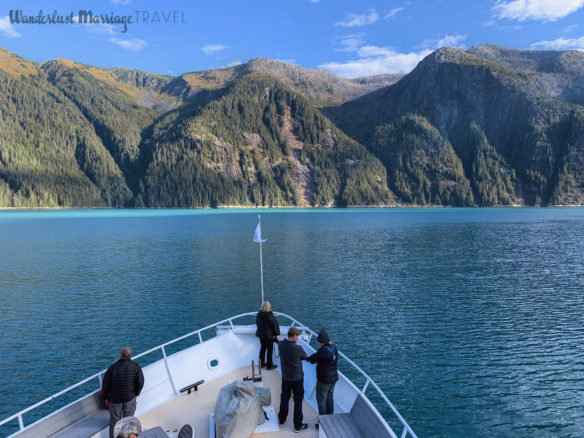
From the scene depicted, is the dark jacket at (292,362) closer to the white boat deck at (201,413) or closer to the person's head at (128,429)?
the white boat deck at (201,413)

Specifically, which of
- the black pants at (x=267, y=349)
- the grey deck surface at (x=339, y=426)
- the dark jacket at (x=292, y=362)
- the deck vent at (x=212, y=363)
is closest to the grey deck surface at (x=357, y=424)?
the grey deck surface at (x=339, y=426)

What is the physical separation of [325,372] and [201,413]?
389cm

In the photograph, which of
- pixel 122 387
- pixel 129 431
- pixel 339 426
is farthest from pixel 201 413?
pixel 129 431

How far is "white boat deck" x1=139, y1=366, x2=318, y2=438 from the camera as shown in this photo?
10.5 m

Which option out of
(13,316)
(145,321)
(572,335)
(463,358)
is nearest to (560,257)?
(572,335)

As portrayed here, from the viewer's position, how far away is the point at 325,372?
35.2 feet

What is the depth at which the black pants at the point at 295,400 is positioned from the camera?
10.5m

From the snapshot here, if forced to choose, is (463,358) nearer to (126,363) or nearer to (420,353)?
(420,353)

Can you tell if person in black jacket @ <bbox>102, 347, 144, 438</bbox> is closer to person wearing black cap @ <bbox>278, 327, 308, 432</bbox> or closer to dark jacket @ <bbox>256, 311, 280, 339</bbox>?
person wearing black cap @ <bbox>278, 327, 308, 432</bbox>

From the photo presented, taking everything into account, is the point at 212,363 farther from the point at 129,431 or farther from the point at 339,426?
the point at 129,431

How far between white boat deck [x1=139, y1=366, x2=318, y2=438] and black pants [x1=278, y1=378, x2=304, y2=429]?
0.28 metres

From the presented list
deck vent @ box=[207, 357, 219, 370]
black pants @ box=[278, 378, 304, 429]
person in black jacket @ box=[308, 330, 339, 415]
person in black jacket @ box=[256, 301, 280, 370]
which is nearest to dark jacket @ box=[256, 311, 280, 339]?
person in black jacket @ box=[256, 301, 280, 370]

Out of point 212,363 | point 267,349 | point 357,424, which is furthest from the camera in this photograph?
point 212,363

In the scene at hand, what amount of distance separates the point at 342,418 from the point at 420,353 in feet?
48.0
